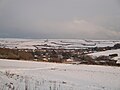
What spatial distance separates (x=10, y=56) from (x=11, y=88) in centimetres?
1098

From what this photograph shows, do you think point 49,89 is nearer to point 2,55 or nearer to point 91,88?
point 91,88

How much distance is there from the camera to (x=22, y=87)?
609cm

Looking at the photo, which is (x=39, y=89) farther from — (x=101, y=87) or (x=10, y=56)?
(x=10, y=56)

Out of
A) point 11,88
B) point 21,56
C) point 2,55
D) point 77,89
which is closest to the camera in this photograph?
point 11,88

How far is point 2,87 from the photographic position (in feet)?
19.3

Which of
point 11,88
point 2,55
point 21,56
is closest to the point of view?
point 11,88

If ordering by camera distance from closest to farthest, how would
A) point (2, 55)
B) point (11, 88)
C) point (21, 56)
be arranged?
1. point (11, 88)
2. point (2, 55)
3. point (21, 56)

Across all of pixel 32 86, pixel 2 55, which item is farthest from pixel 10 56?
pixel 32 86

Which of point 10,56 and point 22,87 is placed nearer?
point 22,87

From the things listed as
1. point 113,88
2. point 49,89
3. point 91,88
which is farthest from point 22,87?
point 113,88

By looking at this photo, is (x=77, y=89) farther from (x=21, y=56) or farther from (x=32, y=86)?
(x=21, y=56)

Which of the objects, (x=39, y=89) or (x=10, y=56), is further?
(x=10, y=56)

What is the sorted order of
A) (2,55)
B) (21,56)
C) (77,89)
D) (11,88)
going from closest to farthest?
1. (11,88)
2. (77,89)
3. (2,55)
4. (21,56)

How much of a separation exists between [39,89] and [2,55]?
10936 mm
